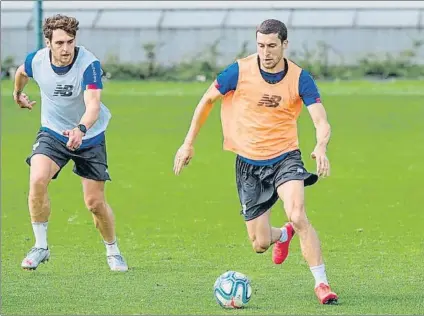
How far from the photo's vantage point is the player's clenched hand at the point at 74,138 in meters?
10.6

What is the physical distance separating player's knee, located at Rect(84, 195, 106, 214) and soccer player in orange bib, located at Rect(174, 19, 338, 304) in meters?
1.49

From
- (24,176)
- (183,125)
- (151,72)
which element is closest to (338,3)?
(151,72)

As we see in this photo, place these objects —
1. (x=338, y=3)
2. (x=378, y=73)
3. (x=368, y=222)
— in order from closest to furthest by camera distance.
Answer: (x=368, y=222)
(x=378, y=73)
(x=338, y=3)

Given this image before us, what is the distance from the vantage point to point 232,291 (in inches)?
374

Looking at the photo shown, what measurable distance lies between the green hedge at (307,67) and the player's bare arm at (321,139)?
27.3 m

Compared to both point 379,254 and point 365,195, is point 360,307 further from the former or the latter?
point 365,195

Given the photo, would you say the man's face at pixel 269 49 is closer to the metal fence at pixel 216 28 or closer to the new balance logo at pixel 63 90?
the new balance logo at pixel 63 90

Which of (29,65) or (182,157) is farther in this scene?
(29,65)

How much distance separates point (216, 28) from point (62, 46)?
100ft

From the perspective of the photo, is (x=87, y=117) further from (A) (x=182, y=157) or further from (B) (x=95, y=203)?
(A) (x=182, y=157)

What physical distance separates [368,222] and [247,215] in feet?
15.2

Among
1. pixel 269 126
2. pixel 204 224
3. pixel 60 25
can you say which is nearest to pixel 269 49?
pixel 269 126

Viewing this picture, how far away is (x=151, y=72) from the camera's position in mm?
39375

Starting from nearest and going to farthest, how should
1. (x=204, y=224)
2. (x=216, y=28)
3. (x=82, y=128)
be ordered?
(x=82, y=128)
(x=204, y=224)
(x=216, y=28)
